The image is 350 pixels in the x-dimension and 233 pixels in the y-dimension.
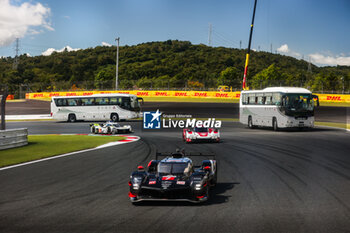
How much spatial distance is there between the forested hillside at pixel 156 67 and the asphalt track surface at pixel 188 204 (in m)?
73.9

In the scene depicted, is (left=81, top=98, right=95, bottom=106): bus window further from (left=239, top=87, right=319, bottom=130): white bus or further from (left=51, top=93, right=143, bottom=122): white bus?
(left=239, top=87, right=319, bottom=130): white bus

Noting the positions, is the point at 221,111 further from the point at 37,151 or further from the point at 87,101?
the point at 37,151

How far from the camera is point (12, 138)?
21.3 meters

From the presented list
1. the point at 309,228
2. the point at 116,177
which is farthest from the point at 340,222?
the point at 116,177

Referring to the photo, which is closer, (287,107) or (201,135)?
(201,135)

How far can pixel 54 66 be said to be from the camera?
142 metres

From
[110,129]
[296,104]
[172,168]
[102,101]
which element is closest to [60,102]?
[102,101]

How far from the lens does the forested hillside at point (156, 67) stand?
364 feet

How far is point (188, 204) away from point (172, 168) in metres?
1.10

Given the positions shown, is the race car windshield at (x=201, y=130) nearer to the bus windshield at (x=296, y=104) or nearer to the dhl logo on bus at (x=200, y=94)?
the bus windshield at (x=296, y=104)

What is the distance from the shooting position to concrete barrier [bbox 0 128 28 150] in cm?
2059

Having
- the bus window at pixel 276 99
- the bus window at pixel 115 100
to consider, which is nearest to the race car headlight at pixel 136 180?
the bus window at pixel 276 99

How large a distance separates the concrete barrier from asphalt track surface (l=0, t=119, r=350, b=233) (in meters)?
5.39

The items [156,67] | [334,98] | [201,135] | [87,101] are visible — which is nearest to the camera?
[201,135]
